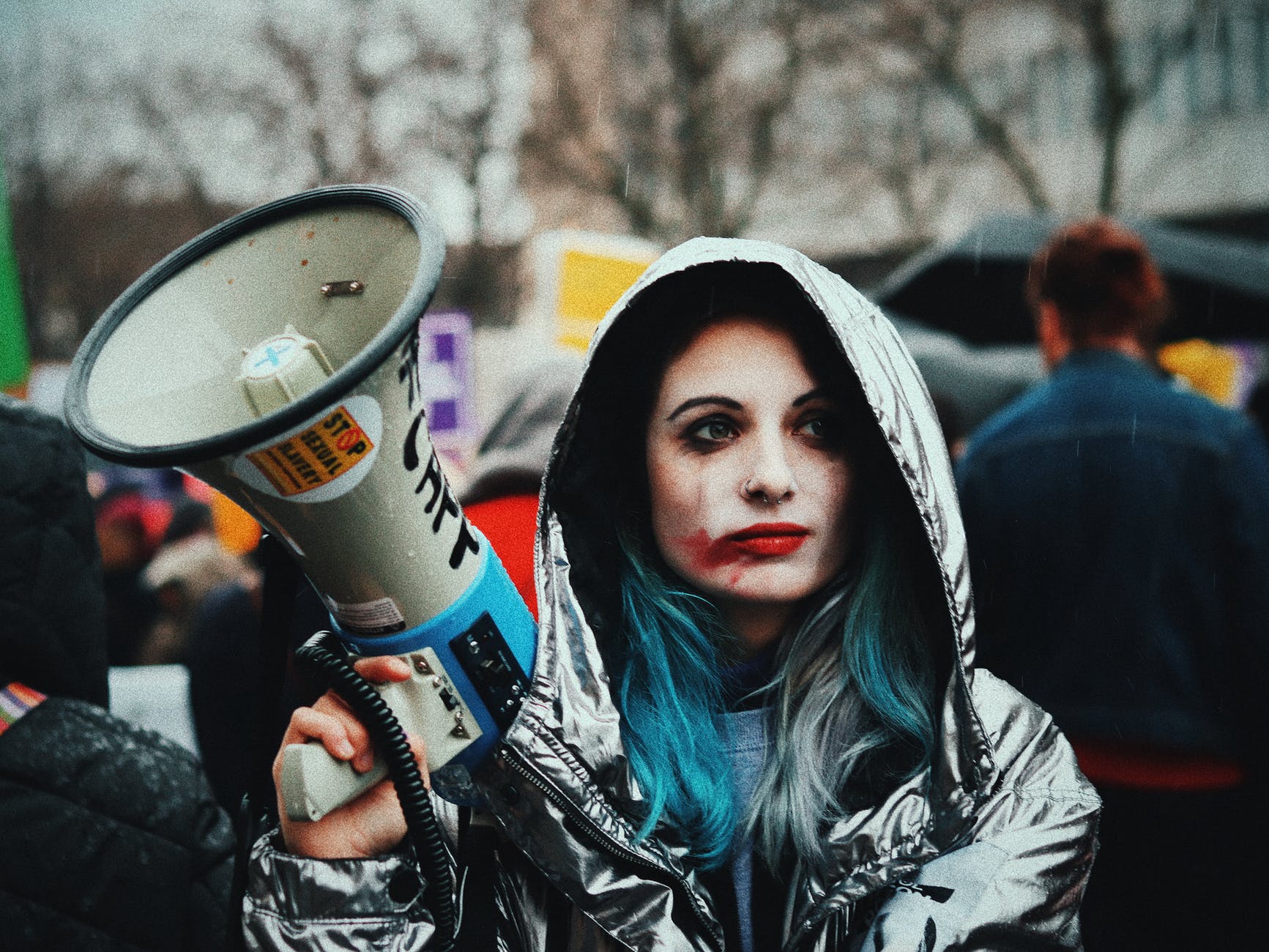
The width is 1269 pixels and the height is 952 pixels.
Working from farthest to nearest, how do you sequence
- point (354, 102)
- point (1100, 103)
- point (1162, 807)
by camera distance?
point (1100, 103) < point (354, 102) < point (1162, 807)

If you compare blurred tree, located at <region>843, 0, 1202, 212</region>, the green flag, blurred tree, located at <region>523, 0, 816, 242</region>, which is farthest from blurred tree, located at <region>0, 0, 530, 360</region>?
the green flag

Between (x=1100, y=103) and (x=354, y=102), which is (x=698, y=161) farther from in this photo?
(x=1100, y=103)

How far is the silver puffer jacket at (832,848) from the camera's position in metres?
1.41

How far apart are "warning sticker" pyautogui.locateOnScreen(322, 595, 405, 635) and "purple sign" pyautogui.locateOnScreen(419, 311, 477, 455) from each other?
561cm

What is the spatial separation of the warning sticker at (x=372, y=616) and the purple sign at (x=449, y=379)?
5.61 m

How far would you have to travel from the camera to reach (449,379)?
24.2 feet

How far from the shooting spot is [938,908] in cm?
142

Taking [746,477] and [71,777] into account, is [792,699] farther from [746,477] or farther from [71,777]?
[71,777]

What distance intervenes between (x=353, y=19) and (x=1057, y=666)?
10.6m

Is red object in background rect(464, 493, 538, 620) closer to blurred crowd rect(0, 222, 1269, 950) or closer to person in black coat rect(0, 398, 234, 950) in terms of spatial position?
blurred crowd rect(0, 222, 1269, 950)

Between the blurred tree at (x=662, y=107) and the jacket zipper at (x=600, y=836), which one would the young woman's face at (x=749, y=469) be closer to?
the jacket zipper at (x=600, y=836)

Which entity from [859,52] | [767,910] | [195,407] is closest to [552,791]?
[767,910]

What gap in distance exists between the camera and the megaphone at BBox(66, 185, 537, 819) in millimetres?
1292

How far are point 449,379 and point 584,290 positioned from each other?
8.30 ft
